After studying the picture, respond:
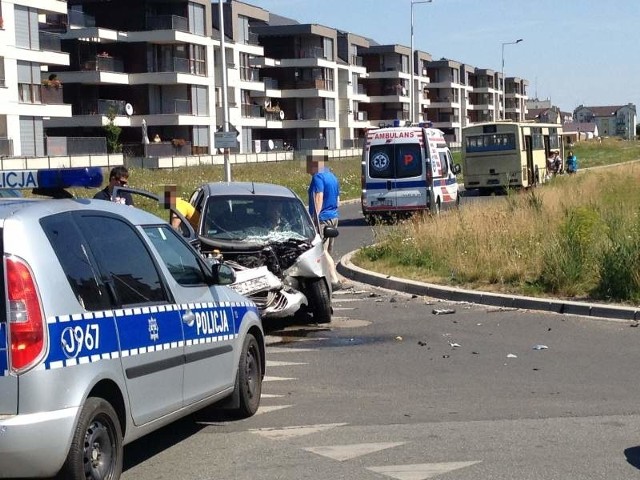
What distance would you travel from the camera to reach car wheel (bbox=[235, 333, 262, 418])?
8156 mm

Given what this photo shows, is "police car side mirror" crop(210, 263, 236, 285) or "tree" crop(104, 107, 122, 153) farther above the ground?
"tree" crop(104, 107, 122, 153)

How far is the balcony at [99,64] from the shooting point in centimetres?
7038

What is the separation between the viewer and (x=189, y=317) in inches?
281

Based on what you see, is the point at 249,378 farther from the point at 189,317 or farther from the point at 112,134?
the point at 112,134

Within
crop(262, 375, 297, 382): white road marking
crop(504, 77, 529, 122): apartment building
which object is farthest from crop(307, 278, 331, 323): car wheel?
crop(504, 77, 529, 122): apartment building

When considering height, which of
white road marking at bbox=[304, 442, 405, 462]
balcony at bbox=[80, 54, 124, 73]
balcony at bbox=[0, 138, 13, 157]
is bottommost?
white road marking at bbox=[304, 442, 405, 462]

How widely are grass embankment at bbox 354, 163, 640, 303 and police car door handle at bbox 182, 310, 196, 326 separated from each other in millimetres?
8034

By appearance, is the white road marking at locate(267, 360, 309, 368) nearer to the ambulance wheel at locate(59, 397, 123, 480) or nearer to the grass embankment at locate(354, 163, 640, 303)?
the ambulance wheel at locate(59, 397, 123, 480)

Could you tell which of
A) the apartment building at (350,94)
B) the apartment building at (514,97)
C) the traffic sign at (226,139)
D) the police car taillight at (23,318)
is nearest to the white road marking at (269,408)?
the police car taillight at (23,318)

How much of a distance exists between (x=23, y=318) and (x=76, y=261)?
592mm

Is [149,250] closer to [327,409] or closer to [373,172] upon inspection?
[327,409]

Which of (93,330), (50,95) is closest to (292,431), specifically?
(93,330)

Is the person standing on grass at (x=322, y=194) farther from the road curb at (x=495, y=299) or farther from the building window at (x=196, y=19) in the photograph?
the building window at (x=196, y=19)

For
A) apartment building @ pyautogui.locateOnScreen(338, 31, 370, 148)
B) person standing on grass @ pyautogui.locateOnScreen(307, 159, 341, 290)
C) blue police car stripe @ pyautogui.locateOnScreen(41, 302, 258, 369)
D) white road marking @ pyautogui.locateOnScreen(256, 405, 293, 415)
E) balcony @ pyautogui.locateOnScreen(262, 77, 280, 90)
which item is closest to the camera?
blue police car stripe @ pyautogui.locateOnScreen(41, 302, 258, 369)
